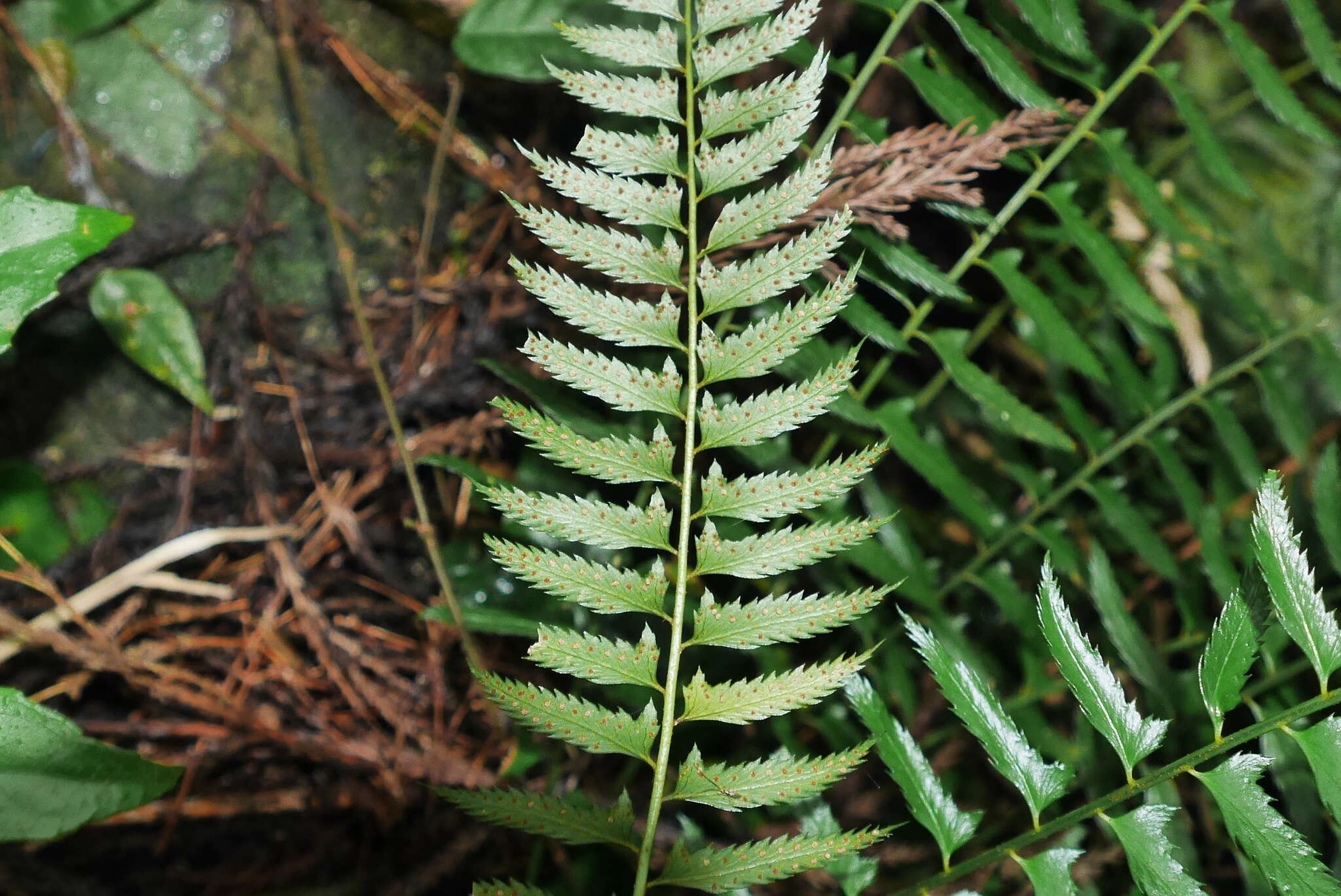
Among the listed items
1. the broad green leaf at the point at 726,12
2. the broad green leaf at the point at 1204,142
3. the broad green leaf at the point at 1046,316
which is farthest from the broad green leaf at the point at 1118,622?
the broad green leaf at the point at 726,12

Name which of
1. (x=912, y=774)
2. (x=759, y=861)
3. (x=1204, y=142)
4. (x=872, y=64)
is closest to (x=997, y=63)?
(x=872, y=64)

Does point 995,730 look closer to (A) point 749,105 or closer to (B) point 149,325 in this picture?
(A) point 749,105

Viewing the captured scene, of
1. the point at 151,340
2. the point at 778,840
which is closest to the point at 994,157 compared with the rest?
the point at 778,840

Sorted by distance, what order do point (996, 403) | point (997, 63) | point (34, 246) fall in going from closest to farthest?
point (34, 246) < point (997, 63) < point (996, 403)

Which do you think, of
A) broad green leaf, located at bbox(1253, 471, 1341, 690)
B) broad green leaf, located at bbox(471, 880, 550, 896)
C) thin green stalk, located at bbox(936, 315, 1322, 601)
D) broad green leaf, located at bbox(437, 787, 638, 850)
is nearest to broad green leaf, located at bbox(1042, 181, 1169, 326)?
thin green stalk, located at bbox(936, 315, 1322, 601)

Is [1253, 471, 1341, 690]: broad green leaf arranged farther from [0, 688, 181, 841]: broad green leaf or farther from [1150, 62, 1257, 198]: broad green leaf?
[0, 688, 181, 841]: broad green leaf

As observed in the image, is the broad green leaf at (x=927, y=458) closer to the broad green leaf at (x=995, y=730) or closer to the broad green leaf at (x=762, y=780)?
the broad green leaf at (x=995, y=730)
